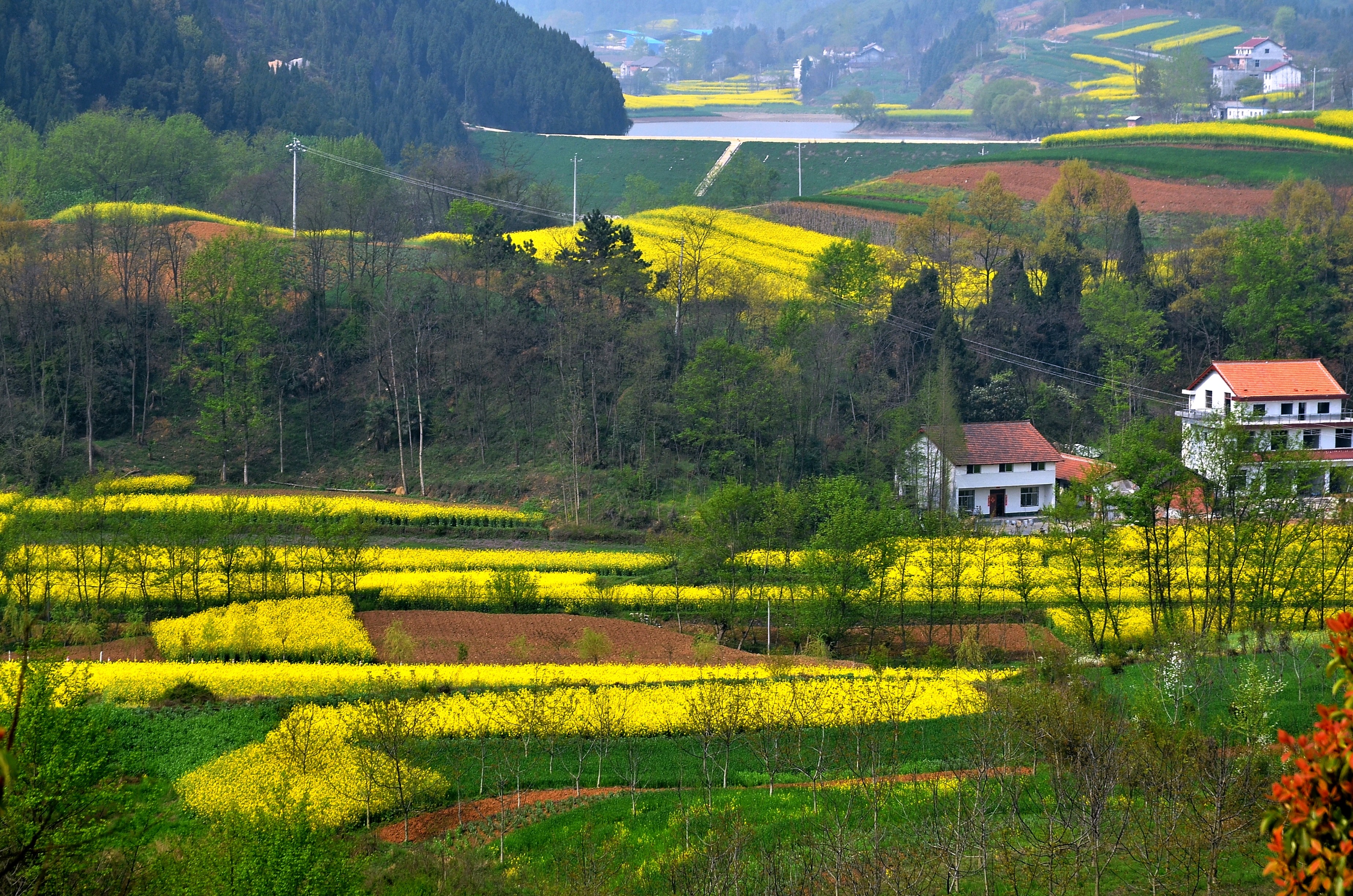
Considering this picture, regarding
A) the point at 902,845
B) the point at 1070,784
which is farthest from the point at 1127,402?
the point at 902,845

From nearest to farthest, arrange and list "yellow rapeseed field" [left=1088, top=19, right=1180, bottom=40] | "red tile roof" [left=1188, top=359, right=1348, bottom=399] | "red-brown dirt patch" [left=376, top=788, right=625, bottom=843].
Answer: "red-brown dirt patch" [left=376, top=788, right=625, bottom=843] < "red tile roof" [left=1188, top=359, right=1348, bottom=399] < "yellow rapeseed field" [left=1088, top=19, right=1180, bottom=40]

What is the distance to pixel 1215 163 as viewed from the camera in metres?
94.8

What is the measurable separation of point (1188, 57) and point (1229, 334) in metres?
95.9

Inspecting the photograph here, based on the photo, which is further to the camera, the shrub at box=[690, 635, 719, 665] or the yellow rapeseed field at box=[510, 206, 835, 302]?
the yellow rapeseed field at box=[510, 206, 835, 302]

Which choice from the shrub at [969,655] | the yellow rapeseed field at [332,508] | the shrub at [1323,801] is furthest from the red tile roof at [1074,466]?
the shrub at [1323,801]

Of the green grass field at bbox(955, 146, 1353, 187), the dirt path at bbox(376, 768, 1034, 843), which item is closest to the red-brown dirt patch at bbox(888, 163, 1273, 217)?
the green grass field at bbox(955, 146, 1353, 187)

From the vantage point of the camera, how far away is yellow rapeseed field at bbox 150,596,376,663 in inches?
1458

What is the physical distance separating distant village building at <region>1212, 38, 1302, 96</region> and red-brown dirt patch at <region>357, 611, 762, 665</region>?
138 m

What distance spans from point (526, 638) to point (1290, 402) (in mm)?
35675

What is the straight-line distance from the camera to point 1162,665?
1252 inches

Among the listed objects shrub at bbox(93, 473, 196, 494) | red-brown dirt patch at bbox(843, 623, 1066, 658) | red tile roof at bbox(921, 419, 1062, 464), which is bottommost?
red-brown dirt patch at bbox(843, 623, 1066, 658)

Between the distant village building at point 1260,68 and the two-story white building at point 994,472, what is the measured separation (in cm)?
11644

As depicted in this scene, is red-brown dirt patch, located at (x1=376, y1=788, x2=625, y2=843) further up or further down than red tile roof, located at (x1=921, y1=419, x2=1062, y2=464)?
further down

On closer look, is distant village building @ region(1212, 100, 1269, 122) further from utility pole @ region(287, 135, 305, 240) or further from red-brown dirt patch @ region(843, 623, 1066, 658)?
red-brown dirt patch @ region(843, 623, 1066, 658)
